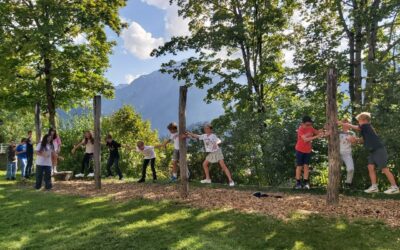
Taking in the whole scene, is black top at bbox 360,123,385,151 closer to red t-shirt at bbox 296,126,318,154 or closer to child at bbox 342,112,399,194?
child at bbox 342,112,399,194

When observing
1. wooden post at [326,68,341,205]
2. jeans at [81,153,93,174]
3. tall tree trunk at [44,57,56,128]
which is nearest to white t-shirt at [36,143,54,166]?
jeans at [81,153,93,174]

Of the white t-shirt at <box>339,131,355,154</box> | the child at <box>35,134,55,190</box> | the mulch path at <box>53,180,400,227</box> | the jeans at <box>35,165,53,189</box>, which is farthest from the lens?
the jeans at <box>35,165,53,189</box>

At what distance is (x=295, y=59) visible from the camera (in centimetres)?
1923

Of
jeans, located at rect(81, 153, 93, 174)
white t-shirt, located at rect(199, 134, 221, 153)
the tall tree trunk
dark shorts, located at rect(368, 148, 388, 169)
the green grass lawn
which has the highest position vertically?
the tall tree trunk

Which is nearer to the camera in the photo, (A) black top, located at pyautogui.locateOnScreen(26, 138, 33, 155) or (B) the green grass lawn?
(B) the green grass lawn

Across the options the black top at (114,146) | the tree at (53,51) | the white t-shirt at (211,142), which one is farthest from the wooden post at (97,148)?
the tree at (53,51)

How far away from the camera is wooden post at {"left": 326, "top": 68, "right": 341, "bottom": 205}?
8.63m

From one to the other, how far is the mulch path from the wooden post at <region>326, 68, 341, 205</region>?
30cm

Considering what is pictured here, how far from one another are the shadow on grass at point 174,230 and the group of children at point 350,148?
2.90 meters

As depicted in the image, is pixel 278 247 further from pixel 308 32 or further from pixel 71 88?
pixel 71 88

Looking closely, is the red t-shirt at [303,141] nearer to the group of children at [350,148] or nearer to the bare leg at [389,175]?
the group of children at [350,148]

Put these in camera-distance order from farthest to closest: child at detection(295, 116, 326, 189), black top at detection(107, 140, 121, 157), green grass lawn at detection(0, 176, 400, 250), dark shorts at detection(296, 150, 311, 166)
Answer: black top at detection(107, 140, 121, 157) < dark shorts at detection(296, 150, 311, 166) < child at detection(295, 116, 326, 189) < green grass lawn at detection(0, 176, 400, 250)

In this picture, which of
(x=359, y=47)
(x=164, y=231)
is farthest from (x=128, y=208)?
(x=359, y=47)

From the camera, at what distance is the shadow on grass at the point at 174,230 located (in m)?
6.62
